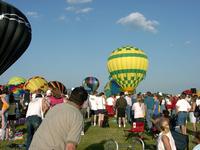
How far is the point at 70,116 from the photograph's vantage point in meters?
3.93

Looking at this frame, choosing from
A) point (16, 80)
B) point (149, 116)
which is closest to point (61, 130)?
point (149, 116)

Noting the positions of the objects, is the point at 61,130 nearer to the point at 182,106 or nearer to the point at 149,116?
the point at 182,106

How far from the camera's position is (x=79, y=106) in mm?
4125

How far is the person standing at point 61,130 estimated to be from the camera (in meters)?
3.91

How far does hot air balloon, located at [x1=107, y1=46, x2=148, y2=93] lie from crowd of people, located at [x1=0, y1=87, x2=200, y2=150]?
11.6 meters

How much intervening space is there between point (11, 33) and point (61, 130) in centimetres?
1013

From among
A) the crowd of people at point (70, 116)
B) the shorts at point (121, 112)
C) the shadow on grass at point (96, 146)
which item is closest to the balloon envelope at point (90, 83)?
the crowd of people at point (70, 116)

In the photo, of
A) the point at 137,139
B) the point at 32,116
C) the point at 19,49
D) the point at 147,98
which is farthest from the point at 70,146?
the point at 147,98

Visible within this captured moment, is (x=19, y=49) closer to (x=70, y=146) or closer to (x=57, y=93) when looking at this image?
(x=57, y=93)

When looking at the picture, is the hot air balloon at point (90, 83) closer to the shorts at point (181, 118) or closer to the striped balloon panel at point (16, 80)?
the striped balloon panel at point (16, 80)

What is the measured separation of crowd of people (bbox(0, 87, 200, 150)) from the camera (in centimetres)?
394

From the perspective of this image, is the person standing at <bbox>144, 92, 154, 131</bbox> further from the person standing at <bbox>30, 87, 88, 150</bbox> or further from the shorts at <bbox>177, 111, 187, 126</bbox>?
the person standing at <bbox>30, 87, 88, 150</bbox>

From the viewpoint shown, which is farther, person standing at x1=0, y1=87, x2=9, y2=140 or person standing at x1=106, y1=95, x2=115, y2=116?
person standing at x1=106, y1=95, x2=115, y2=116

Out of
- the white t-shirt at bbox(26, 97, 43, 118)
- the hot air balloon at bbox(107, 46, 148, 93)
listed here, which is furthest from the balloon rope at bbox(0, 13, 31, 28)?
the hot air balloon at bbox(107, 46, 148, 93)
